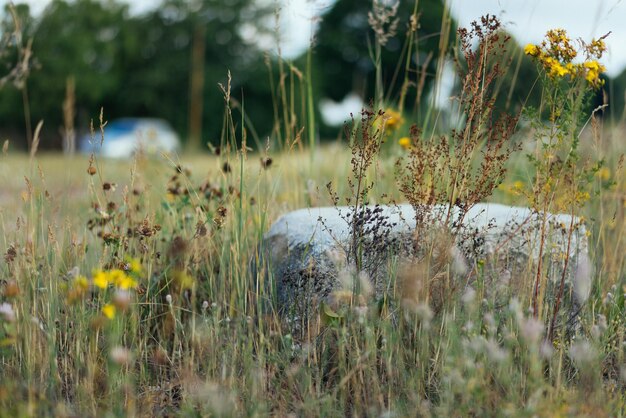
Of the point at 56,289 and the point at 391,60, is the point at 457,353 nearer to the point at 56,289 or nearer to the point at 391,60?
the point at 56,289

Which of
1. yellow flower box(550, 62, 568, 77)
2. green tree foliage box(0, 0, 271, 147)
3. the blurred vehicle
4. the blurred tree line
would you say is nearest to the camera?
yellow flower box(550, 62, 568, 77)

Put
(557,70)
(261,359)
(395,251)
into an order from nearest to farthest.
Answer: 1. (261,359)
2. (557,70)
3. (395,251)

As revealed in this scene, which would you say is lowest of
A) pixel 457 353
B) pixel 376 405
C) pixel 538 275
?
pixel 376 405

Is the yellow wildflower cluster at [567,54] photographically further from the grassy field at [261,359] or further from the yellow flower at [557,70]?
the grassy field at [261,359]

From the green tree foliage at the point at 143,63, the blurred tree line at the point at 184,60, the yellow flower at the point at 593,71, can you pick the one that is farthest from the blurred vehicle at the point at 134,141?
the blurred tree line at the point at 184,60

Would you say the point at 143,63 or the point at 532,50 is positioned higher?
the point at 143,63

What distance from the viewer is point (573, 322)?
2.70m

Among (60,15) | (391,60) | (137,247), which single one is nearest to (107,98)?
(60,15)

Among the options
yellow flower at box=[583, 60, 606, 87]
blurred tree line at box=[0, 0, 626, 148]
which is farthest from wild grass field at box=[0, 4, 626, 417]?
blurred tree line at box=[0, 0, 626, 148]

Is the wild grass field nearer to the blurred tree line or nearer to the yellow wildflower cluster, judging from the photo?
the yellow wildflower cluster

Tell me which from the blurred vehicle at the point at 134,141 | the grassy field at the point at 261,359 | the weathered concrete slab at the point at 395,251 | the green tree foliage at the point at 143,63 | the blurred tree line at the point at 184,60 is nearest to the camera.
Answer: the grassy field at the point at 261,359

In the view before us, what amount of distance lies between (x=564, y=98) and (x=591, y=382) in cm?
100

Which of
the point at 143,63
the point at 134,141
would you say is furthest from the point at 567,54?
the point at 143,63

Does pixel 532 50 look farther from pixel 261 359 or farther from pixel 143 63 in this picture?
pixel 143 63
